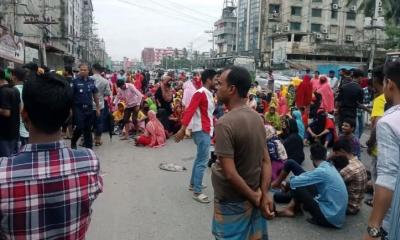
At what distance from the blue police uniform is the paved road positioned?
1026 millimetres

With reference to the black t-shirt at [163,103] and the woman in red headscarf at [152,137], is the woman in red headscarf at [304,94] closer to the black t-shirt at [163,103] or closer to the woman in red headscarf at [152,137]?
the black t-shirt at [163,103]

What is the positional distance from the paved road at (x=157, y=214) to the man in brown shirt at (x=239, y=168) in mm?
1726

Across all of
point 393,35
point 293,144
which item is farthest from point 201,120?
point 393,35

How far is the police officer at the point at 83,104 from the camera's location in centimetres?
783

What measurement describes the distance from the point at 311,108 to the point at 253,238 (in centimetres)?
983

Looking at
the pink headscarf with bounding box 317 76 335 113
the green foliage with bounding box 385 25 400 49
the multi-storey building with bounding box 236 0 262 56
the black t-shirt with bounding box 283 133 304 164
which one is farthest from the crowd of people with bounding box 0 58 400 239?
the multi-storey building with bounding box 236 0 262 56

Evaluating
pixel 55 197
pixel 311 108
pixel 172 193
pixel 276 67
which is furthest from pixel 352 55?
pixel 55 197

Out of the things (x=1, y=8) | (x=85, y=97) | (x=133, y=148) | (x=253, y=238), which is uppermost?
(x=1, y=8)

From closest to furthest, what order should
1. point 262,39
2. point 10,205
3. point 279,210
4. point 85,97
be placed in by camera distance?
point 10,205
point 279,210
point 85,97
point 262,39

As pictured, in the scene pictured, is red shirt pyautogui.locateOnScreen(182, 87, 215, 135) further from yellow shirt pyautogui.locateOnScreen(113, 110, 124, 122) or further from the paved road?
yellow shirt pyautogui.locateOnScreen(113, 110, 124, 122)

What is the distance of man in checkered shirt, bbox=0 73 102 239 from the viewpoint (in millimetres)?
1527

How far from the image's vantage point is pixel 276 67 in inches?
2051

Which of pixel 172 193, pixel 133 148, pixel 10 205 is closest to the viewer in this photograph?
pixel 10 205

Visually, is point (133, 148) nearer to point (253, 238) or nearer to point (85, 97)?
point (85, 97)
